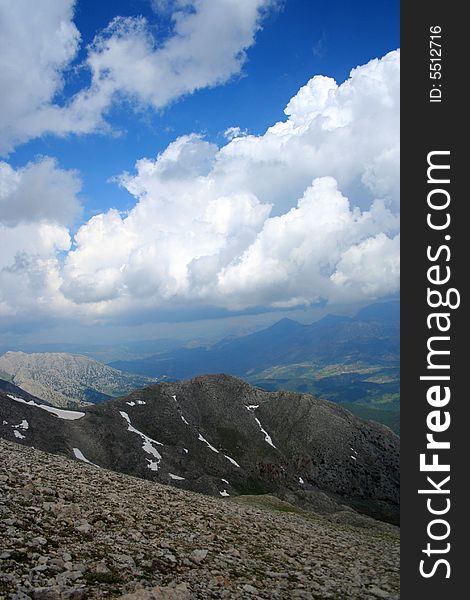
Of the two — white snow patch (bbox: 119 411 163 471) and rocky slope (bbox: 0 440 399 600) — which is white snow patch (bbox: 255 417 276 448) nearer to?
white snow patch (bbox: 119 411 163 471)

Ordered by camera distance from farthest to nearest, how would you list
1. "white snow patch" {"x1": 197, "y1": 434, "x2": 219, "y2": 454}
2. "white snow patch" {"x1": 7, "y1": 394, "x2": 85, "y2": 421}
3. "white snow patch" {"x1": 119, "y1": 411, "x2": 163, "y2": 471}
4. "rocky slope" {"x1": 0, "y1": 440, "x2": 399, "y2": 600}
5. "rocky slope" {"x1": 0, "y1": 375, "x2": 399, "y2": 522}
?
1. "white snow patch" {"x1": 197, "y1": 434, "x2": 219, "y2": 454}
2. "white snow patch" {"x1": 7, "y1": 394, "x2": 85, "y2": 421}
3. "white snow patch" {"x1": 119, "y1": 411, "x2": 163, "y2": 471}
4. "rocky slope" {"x1": 0, "y1": 375, "x2": 399, "y2": 522}
5. "rocky slope" {"x1": 0, "y1": 440, "x2": 399, "y2": 600}

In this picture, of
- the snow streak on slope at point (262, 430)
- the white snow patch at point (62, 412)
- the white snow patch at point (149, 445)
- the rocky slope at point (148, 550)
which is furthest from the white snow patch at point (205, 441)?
the rocky slope at point (148, 550)

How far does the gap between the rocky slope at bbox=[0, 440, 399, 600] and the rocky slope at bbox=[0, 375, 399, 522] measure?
85.7 meters

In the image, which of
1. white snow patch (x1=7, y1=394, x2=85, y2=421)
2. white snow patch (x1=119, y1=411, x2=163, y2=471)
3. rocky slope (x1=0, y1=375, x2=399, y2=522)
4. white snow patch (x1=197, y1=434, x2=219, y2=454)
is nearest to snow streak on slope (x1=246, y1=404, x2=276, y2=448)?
rocky slope (x1=0, y1=375, x2=399, y2=522)

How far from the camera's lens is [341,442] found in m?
150

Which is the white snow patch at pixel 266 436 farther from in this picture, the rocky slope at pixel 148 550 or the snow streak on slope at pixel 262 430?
the rocky slope at pixel 148 550

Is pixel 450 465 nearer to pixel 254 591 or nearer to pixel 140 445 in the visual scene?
pixel 254 591

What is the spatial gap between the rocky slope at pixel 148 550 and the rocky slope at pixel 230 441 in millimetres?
85737

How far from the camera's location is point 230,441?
141625 mm

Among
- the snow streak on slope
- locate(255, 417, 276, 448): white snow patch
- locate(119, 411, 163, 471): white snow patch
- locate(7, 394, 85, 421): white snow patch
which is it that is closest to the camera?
locate(119, 411, 163, 471): white snow patch

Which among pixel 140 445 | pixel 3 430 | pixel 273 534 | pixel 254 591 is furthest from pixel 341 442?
pixel 254 591

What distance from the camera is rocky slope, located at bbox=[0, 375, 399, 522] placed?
106500 millimetres

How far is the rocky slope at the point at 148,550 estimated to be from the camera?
10.5 m

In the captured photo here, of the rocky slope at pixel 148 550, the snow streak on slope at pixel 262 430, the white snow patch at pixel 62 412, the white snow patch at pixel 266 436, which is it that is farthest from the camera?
the snow streak on slope at pixel 262 430
